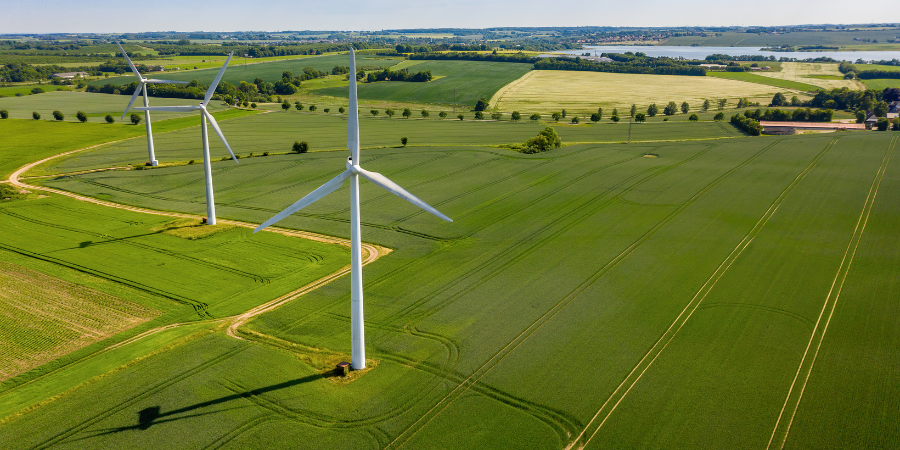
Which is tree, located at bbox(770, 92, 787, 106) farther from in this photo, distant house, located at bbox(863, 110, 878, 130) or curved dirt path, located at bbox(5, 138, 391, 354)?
curved dirt path, located at bbox(5, 138, 391, 354)

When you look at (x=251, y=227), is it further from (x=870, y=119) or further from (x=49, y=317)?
(x=870, y=119)

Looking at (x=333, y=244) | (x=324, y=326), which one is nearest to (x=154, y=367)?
(x=324, y=326)

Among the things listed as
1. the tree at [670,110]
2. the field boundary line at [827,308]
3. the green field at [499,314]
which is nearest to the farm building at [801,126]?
the tree at [670,110]

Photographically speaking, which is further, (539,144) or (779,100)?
(779,100)

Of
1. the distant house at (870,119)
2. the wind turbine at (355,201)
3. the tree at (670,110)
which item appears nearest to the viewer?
the wind turbine at (355,201)

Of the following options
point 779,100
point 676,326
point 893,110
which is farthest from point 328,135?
point 893,110

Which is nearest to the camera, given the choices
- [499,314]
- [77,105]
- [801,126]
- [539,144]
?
[499,314]

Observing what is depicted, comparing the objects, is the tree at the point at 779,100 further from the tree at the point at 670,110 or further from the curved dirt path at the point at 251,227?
the curved dirt path at the point at 251,227
